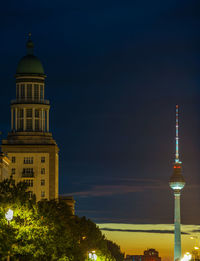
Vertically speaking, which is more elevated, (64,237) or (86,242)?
(86,242)

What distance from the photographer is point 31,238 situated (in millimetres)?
107625

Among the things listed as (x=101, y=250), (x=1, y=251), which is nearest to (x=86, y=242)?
(x=101, y=250)

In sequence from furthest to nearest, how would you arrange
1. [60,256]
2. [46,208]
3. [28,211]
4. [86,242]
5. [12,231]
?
[86,242]
[46,208]
[60,256]
[28,211]
[12,231]

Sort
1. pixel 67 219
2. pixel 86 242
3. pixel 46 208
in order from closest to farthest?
pixel 46 208 → pixel 67 219 → pixel 86 242

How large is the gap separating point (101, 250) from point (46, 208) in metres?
64.7

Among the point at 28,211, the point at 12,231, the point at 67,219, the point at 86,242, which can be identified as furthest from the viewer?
the point at 86,242

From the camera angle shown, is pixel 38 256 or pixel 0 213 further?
pixel 38 256

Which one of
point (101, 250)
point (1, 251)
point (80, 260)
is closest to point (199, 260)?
point (101, 250)

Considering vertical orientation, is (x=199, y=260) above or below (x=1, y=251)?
above

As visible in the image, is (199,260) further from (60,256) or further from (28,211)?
(28,211)

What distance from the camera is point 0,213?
331 feet

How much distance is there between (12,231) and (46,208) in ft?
87.7

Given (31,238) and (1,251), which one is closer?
(1,251)

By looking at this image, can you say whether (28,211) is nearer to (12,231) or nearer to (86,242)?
(12,231)
